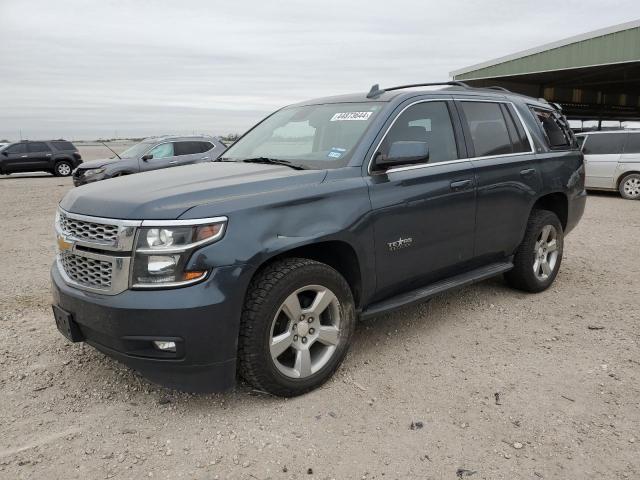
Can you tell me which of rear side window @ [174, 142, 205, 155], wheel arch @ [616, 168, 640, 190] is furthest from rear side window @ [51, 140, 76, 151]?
wheel arch @ [616, 168, 640, 190]

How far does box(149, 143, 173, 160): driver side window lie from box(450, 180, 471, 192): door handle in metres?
11.0

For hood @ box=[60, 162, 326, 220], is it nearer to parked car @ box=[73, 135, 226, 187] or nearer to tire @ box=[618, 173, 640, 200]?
parked car @ box=[73, 135, 226, 187]

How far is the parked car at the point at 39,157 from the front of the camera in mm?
21281

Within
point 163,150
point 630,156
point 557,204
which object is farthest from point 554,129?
point 163,150

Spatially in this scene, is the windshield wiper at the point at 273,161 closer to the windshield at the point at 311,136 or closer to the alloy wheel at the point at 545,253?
the windshield at the point at 311,136

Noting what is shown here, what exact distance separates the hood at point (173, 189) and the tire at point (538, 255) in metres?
2.44

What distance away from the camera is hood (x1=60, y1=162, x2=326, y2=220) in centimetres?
276

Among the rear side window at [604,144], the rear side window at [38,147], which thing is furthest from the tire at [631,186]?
the rear side window at [38,147]

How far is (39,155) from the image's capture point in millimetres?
21578

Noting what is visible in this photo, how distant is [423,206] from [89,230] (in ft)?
7.01

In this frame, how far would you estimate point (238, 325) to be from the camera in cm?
283

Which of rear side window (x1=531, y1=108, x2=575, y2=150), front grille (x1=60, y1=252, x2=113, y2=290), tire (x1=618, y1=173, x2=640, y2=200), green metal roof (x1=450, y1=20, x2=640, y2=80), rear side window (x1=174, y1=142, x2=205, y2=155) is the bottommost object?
front grille (x1=60, y1=252, x2=113, y2=290)

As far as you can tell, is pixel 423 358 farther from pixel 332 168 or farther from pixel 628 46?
pixel 628 46

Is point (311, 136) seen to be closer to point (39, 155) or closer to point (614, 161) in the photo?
point (614, 161)
